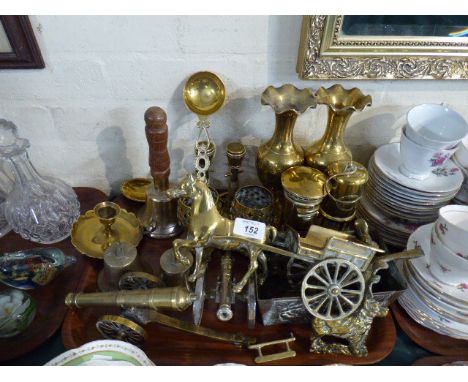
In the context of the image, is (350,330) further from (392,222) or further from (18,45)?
(18,45)

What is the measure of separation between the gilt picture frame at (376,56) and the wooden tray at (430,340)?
1.65 feet

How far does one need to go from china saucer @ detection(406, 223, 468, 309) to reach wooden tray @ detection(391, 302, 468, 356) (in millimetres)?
87

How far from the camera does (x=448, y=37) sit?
0.76 m

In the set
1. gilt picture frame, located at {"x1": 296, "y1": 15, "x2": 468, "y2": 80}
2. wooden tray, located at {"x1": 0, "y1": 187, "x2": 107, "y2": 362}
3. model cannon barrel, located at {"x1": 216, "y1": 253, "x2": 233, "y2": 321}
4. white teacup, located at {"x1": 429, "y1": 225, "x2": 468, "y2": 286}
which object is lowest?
wooden tray, located at {"x1": 0, "y1": 187, "x2": 107, "y2": 362}

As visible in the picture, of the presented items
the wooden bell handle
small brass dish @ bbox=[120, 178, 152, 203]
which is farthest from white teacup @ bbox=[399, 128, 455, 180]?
small brass dish @ bbox=[120, 178, 152, 203]

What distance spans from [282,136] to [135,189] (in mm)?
413

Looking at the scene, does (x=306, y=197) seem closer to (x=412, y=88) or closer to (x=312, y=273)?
(x=312, y=273)

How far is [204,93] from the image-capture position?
80cm

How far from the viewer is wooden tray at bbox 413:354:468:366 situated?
2.30 feet

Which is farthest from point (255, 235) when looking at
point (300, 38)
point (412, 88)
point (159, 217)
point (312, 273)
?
point (412, 88)

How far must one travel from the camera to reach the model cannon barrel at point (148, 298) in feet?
2.17

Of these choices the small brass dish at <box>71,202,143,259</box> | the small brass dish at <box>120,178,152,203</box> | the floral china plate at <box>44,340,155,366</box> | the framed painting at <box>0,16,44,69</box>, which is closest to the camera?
the floral china plate at <box>44,340,155,366</box>

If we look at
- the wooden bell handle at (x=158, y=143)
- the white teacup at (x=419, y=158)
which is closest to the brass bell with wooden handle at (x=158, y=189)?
the wooden bell handle at (x=158, y=143)

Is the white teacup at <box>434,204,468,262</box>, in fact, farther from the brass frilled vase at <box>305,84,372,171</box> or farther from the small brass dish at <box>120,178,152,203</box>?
the small brass dish at <box>120,178,152,203</box>
